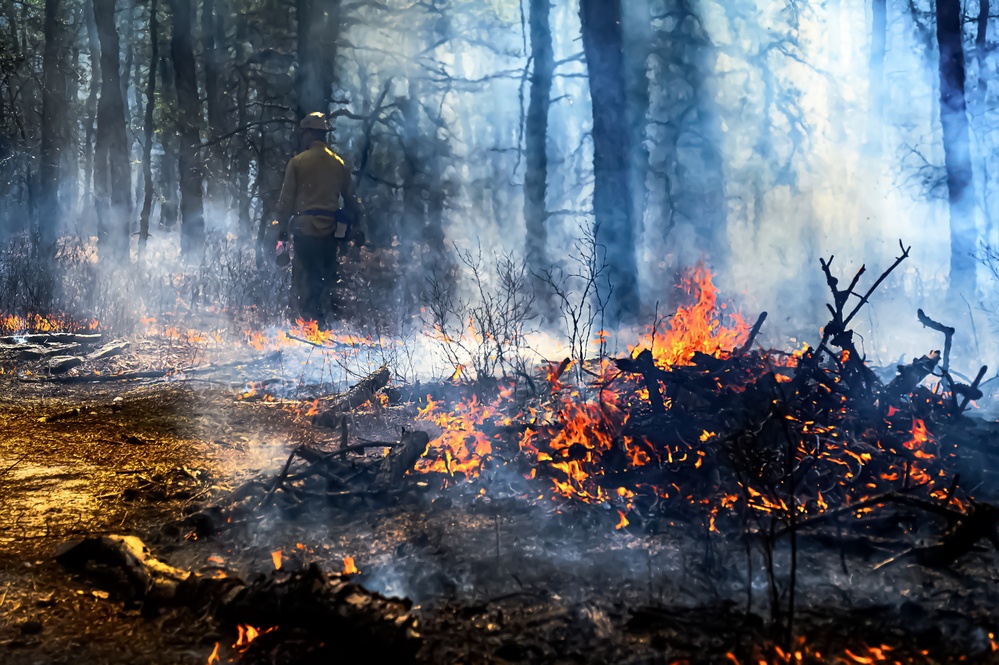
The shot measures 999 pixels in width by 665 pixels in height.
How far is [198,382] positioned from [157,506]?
157 inches

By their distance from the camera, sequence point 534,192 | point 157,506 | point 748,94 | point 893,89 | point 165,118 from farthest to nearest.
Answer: point 748,94, point 893,89, point 165,118, point 534,192, point 157,506

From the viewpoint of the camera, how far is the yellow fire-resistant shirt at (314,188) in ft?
31.9

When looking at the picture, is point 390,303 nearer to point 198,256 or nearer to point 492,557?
point 198,256

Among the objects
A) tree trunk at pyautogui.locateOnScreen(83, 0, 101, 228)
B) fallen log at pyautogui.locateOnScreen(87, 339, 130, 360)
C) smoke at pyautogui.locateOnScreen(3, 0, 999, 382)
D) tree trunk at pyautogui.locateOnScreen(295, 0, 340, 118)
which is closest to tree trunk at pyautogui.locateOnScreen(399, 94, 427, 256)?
smoke at pyautogui.locateOnScreen(3, 0, 999, 382)

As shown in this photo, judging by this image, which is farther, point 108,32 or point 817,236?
point 817,236

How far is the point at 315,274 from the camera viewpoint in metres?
10.0

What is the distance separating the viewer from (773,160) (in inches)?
1024

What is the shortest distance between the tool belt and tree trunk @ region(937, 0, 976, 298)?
1012 centimetres

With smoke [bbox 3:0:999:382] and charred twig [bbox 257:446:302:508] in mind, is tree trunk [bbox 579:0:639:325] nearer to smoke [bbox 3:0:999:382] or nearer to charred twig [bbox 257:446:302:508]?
smoke [bbox 3:0:999:382]

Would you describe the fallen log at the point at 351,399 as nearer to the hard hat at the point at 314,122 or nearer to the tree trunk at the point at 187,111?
the hard hat at the point at 314,122

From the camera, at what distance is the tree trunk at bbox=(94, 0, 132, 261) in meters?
15.7

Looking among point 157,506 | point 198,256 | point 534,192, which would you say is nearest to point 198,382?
point 157,506

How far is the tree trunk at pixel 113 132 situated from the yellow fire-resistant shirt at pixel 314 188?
7333 millimetres

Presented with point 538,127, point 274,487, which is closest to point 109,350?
point 274,487
